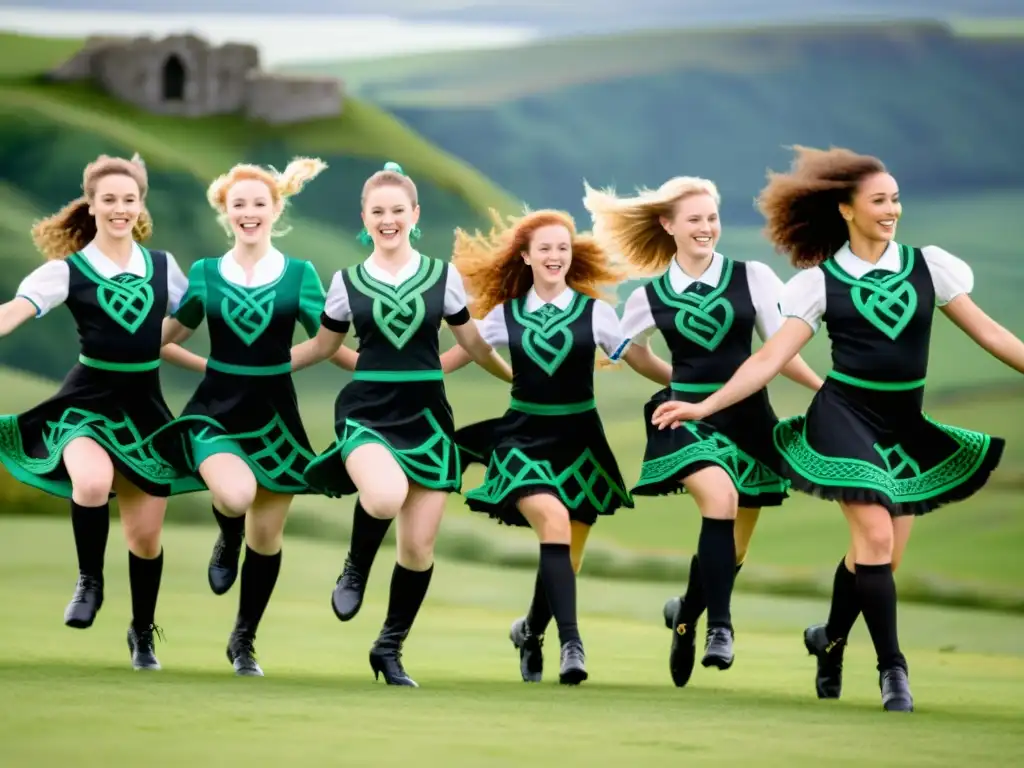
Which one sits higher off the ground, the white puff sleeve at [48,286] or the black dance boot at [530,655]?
the white puff sleeve at [48,286]

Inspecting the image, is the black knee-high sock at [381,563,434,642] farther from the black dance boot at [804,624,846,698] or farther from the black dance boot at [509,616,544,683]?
the black dance boot at [804,624,846,698]

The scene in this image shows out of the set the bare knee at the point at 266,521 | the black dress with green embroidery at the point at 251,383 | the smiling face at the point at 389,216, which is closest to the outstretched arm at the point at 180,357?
the black dress with green embroidery at the point at 251,383

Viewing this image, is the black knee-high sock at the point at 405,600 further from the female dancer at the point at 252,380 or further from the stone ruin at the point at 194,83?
the stone ruin at the point at 194,83

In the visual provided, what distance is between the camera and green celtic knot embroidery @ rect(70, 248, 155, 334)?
5957 mm

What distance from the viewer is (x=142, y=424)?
599cm

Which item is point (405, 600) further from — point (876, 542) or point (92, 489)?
point (876, 542)

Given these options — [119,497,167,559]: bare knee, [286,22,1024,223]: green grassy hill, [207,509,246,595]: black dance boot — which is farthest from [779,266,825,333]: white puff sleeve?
[286,22,1024,223]: green grassy hill

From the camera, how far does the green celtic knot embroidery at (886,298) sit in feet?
18.0

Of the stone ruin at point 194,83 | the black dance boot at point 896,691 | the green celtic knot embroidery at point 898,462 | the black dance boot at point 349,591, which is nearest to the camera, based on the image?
the black dance boot at point 896,691

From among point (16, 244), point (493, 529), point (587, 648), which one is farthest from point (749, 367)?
point (16, 244)

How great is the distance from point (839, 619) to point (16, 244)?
13.6 metres

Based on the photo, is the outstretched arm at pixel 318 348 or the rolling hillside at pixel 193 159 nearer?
the outstretched arm at pixel 318 348

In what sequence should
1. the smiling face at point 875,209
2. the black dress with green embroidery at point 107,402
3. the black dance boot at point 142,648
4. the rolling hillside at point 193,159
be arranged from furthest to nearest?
the rolling hillside at point 193,159 → the black dance boot at point 142,648 → the black dress with green embroidery at point 107,402 → the smiling face at point 875,209

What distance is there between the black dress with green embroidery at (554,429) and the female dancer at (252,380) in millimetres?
635
